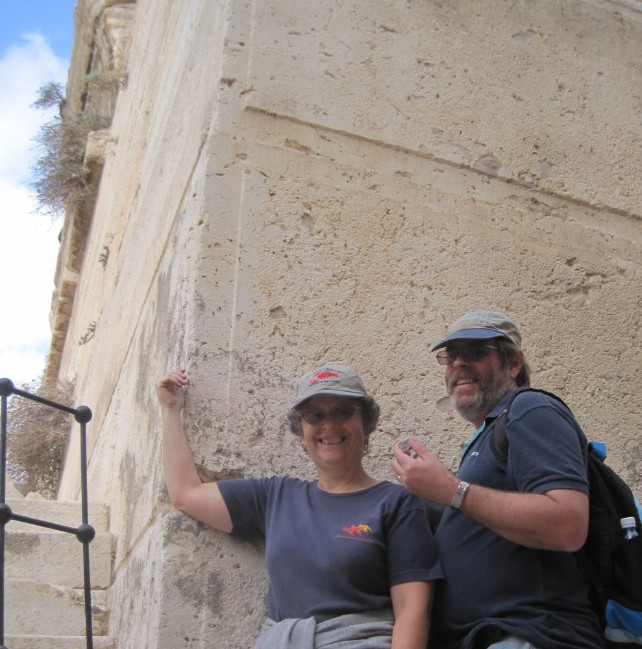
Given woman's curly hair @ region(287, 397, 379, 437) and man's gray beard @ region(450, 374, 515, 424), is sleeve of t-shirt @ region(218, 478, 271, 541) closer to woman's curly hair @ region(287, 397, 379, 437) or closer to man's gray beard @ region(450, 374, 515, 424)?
woman's curly hair @ region(287, 397, 379, 437)

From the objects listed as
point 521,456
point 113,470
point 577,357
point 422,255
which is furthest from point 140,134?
point 521,456

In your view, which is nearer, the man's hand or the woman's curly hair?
the man's hand

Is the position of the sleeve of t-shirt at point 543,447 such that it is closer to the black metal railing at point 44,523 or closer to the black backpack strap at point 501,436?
the black backpack strap at point 501,436

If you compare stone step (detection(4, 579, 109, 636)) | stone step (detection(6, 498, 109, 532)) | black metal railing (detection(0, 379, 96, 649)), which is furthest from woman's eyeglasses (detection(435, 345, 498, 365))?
stone step (detection(6, 498, 109, 532))

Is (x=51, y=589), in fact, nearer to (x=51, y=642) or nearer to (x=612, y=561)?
(x=51, y=642)

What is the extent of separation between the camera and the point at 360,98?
424 cm

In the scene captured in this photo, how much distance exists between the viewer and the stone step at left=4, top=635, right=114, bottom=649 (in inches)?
143

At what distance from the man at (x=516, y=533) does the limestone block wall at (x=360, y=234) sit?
30.8 inches

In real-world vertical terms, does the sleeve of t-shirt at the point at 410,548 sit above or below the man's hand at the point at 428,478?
below

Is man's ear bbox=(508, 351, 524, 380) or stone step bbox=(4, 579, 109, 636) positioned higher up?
man's ear bbox=(508, 351, 524, 380)

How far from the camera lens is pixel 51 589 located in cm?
400

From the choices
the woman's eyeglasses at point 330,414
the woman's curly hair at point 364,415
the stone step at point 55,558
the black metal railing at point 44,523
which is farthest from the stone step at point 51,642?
the woman's eyeglasses at point 330,414

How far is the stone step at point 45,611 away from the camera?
152 inches

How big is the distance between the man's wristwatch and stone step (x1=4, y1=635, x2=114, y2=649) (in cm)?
178
